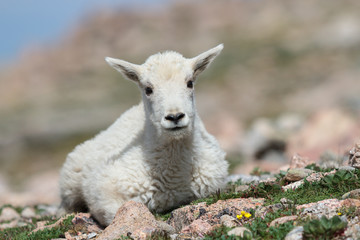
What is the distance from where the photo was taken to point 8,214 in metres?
13.1

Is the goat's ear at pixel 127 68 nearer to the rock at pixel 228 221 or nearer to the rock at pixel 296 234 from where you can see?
the rock at pixel 228 221

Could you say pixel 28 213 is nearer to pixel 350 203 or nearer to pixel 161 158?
pixel 161 158

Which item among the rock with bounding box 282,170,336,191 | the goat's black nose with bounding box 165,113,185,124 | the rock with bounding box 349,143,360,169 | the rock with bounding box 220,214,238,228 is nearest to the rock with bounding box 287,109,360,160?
the rock with bounding box 349,143,360,169

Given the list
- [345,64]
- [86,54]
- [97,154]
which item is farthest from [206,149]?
[86,54]

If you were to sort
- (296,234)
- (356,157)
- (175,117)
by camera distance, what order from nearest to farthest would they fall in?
(296,234), (175,117), (356,157)

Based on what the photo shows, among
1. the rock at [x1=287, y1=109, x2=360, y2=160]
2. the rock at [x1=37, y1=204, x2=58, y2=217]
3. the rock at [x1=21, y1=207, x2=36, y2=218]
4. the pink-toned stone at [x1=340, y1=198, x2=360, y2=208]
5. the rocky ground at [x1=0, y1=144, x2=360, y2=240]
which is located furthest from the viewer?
the rock at [x1=287, y1=109, x2=360, y2=160]

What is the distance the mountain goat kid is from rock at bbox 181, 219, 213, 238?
1.82 metres

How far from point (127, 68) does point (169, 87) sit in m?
1.12

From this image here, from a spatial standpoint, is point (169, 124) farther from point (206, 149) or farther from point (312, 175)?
point (312, 175)

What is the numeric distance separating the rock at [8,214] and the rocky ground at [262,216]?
139 inches

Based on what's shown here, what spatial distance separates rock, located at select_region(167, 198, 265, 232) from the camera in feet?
25.3

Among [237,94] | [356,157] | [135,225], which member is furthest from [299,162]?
[237,94]

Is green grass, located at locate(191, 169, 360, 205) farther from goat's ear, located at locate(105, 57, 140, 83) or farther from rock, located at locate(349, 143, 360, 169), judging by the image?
goat's ear, located at locate(105, 57, 140, 83)

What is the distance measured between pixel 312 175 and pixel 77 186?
18.3ft
